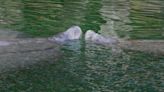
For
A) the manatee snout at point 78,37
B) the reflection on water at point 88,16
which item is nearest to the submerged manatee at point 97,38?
the manatee snout at point 78,37

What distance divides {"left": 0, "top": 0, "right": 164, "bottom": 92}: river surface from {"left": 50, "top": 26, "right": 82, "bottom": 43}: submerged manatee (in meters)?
0.17

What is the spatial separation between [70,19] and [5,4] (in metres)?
1.89

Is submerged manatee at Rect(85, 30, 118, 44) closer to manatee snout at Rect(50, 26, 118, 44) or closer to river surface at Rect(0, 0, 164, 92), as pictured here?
manatee snout at Rect(50, 26, 118, 44)

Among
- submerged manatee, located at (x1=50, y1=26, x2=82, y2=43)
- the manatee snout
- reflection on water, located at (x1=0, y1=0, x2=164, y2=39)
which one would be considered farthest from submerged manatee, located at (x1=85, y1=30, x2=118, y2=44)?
reflection on water, located at (x1=0, y1=0, x2=164, y2=39)

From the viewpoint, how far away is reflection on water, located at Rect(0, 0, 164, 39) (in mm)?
8125

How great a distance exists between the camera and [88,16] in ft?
30.3

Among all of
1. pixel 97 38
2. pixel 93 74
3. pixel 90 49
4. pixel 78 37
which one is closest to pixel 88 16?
pixel 78 37

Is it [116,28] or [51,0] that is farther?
[51,0]

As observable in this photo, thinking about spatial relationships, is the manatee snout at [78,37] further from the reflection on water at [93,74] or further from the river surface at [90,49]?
the reflection on water at [93,74]

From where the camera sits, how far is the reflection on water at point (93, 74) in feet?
17.6

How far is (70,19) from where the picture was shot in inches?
348

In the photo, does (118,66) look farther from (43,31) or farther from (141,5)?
(141,5)

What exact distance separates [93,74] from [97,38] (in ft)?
5.36

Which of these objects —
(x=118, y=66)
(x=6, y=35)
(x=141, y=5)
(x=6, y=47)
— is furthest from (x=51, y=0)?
(x=118, y=66)
